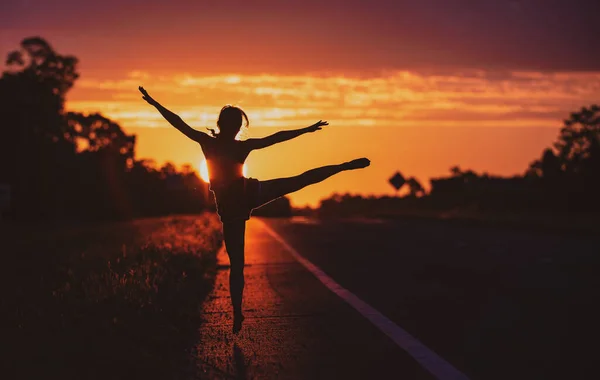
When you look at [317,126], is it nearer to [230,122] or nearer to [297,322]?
[230,122]

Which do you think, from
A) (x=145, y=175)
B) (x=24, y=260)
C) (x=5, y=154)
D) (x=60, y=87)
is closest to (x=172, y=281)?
(x=24, y=260)

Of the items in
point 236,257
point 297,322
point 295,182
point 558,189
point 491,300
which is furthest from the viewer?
point 558,189

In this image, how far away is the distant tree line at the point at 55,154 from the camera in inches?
2500

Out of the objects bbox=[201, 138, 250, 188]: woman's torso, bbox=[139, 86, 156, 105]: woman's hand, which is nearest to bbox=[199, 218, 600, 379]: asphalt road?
bbox=[201, 138, 250, 188]: woman's torso

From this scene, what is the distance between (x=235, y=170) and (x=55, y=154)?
61772 mm

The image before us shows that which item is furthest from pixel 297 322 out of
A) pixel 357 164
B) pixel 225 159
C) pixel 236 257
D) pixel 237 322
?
pixel 225 159

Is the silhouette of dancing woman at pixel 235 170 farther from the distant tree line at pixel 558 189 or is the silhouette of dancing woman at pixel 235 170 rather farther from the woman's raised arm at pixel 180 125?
the distant tree line at pixel 558 189

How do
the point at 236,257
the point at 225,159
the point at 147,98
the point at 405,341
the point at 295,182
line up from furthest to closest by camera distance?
the point at 147,98, the point at 236,257, the point at 295,182, the point at 225,159, the point at 405,341

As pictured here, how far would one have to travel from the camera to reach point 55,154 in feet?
222

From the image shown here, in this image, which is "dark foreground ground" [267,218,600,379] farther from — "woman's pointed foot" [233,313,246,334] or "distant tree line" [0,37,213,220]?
"distant tree line" [0,37,213,220]

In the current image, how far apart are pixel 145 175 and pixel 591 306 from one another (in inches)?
3350

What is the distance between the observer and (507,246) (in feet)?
79.6

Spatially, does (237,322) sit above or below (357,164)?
below

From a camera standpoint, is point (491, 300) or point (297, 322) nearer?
point (297, 322)
